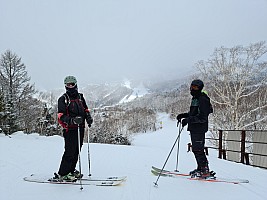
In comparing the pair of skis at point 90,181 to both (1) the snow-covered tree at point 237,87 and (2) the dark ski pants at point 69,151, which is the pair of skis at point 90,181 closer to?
(2) the dark ski pants at point 69,151

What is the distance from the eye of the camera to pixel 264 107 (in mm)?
16359

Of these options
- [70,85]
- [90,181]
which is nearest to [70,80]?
[70,85]

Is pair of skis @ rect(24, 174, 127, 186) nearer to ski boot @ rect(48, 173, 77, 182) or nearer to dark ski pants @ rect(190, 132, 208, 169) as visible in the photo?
ski boot @ rect(48, 173, 77, 182)

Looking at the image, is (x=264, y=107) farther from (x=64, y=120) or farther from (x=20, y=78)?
(x=20, y=78)

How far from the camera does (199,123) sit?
3.44 meters

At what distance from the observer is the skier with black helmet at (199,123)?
3342mm

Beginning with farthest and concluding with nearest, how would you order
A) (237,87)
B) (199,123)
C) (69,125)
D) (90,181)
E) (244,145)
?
(237,87) < (244,145) < (199,123) < (90,181) < (69,125)

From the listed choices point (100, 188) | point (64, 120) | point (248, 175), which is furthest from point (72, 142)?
point (248, 175)

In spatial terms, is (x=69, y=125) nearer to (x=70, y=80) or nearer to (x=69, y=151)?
(x=69, y=151)

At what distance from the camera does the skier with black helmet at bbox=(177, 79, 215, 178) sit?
3.34 meters

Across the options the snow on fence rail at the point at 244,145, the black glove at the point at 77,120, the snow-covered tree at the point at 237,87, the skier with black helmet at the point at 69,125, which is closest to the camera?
the black glove at the point at 77,120

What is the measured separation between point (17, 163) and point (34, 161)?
39 cm

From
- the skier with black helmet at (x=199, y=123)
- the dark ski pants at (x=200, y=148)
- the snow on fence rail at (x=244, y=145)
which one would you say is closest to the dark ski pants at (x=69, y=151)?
the skier with black helmet at (x=199, y=123)

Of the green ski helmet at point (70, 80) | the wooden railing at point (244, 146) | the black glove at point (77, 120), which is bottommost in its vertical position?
the wooden railing at point (244, 146)
